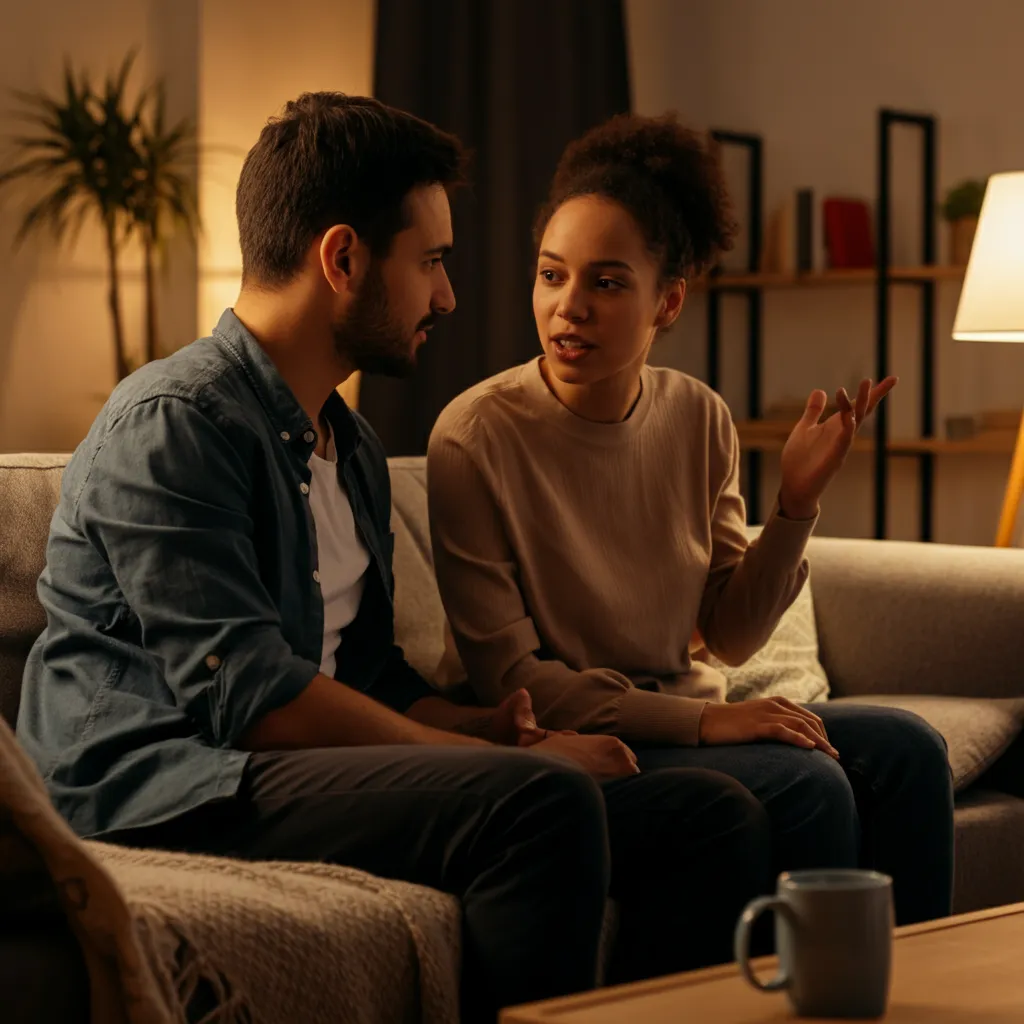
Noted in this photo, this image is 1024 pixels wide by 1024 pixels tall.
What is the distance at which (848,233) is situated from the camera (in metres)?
4.73

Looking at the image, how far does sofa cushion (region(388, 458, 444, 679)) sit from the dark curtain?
1.88 meters

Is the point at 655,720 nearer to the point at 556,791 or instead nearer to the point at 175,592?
the point at 556,791

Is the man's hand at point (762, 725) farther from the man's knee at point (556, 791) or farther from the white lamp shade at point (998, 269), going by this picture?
the white lamp shade at point (998, 269)

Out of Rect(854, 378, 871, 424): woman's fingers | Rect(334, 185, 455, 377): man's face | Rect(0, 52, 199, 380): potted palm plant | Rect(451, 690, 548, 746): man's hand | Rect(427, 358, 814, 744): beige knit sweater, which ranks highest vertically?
Rect(0, 52, 199, 380): potted palm plant

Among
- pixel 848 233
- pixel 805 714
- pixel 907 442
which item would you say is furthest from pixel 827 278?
pixel 805 714

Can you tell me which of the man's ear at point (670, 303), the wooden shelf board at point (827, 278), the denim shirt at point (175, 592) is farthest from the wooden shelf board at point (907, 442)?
the denim shirt at point (175, 592)

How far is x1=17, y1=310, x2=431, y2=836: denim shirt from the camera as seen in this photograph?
1557mm

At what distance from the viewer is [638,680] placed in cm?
199

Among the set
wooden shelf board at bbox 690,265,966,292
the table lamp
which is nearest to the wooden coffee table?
the table lamp

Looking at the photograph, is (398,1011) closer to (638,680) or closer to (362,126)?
(638,680)

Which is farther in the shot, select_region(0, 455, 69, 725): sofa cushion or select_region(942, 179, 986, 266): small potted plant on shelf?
select_region(942, 179, 986, 266): small potted plant on shelf

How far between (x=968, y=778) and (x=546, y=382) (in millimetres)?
808

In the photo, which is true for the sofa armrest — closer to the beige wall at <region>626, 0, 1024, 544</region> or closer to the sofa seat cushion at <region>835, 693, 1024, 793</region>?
the sofa seat cushion at <region>835, 693, 1024, 793</region>

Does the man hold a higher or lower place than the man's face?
Answer: lower
